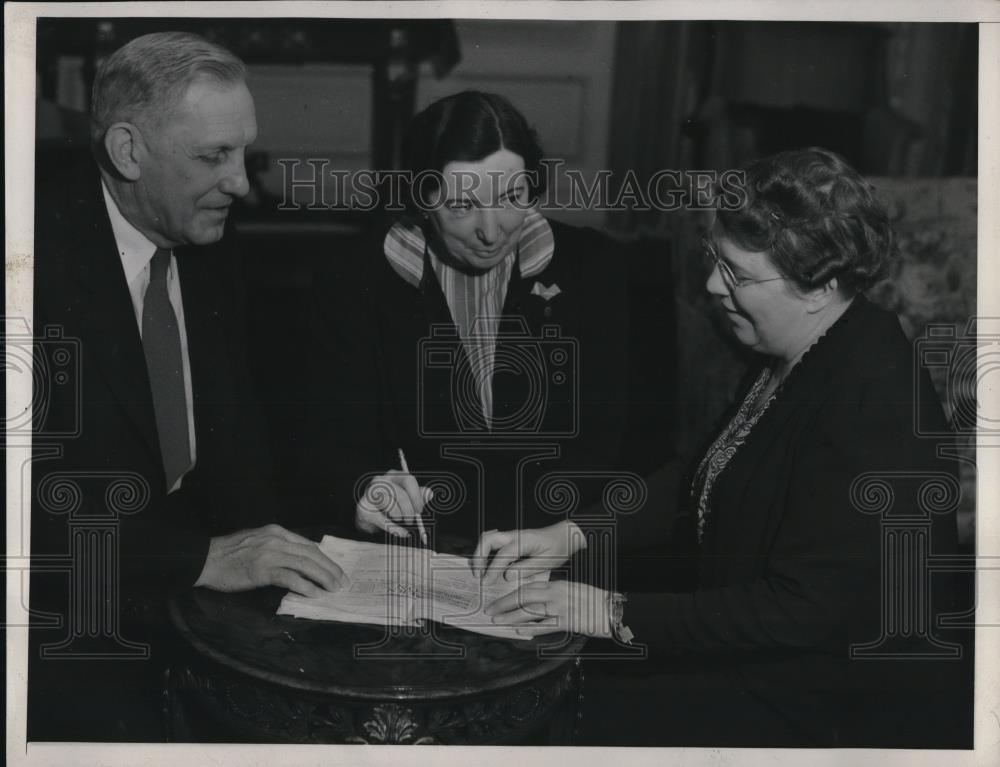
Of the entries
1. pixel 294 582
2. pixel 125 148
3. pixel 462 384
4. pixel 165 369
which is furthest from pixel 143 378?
pixel 462 384

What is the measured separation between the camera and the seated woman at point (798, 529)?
2514mm

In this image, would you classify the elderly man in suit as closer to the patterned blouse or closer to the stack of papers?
the stack of papers

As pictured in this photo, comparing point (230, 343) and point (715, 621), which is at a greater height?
point (230, 343)

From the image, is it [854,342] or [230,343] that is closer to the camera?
[854,342]

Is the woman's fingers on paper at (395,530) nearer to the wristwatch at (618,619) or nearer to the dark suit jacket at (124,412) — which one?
the dark suit jacket at (124,412)

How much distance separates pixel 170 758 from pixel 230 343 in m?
1.05

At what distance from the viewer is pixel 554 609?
267 cm

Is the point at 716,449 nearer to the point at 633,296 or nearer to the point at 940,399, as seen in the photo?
the point at 633,296

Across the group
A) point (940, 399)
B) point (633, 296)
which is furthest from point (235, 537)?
point (940, 399)

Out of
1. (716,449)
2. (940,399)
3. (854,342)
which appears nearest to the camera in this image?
(854,342)

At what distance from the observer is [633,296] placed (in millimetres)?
2846

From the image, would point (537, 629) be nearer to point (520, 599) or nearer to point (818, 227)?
point (520, 599)

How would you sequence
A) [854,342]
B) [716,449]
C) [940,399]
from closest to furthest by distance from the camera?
[854,342] → [716,449] → [940,399]

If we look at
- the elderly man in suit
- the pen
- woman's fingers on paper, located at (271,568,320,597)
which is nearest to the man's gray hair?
the elderly man in suit
